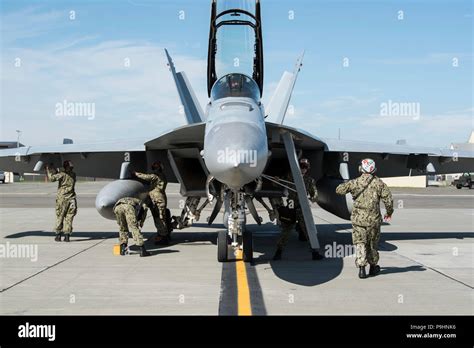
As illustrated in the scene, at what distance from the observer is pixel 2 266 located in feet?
28.2

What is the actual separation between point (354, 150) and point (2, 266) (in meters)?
7.07

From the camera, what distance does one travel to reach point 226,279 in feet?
24.5

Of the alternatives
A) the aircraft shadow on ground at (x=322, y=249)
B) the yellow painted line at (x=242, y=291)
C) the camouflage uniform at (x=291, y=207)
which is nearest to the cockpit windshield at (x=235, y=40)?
the camouflage uniform at (x=291, y=207)

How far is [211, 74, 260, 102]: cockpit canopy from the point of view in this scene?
27.0 feet

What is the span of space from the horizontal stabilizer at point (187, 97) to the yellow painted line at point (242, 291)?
4.64 meters

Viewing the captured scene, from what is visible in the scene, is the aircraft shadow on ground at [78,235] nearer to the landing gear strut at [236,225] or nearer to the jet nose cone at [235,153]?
the landing gear strut at [236,225]

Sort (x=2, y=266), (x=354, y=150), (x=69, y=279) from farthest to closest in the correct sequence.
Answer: (x=354, y=150), (x=2, y=266), (x=69, y=279)

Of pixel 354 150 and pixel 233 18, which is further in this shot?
pixel 354 150

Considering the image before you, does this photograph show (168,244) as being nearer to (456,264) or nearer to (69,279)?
(69,279)

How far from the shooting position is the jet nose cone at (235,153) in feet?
19.0

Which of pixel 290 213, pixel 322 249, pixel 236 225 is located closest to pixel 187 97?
pixel 322 249

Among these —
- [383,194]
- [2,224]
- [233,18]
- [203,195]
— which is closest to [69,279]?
[203,195]
